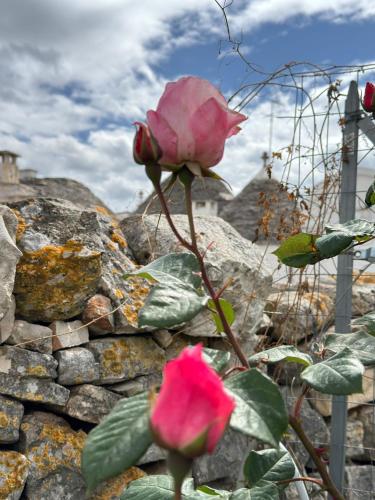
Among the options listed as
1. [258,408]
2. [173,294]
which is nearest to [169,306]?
[173,294]

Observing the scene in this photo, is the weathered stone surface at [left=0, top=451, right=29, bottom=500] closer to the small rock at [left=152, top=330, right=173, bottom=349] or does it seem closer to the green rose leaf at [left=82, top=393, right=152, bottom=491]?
the small rock at [left=152, top=330, right=173, bottom=349]

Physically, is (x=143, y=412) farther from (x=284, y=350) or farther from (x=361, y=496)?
(x=361, y=496)

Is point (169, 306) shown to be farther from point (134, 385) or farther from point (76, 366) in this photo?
point (134, 385)

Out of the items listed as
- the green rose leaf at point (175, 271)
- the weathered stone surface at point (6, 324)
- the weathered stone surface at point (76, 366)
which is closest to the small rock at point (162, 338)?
the weathered stone surface at point (76, 366)

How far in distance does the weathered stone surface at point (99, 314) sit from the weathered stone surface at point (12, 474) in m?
0.51

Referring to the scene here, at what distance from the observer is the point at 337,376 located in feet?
2.08

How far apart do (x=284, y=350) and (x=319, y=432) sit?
2445mm

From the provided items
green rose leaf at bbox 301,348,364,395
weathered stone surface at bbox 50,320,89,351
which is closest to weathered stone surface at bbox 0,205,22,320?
weathered stone surface at bbox 50,320,89,351

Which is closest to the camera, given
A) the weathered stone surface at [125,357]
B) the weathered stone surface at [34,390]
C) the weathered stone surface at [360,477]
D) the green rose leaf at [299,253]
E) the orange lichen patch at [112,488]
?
the green rose leaf at [299,253]

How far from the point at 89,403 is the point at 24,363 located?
0.29 metres

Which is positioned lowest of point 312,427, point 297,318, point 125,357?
point 312,427

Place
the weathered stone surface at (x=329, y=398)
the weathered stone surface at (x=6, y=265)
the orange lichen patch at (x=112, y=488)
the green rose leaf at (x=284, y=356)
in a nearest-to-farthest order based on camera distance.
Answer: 1. the green rose leaf at (x=284, y=356)
2. the weathered stone surface at (x=6, y=265)
3. the orange lichen patch at (x=112, y=488)
4. the weathered stone surface at (x=329, y=398)

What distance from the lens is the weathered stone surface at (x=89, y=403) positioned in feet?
6.35

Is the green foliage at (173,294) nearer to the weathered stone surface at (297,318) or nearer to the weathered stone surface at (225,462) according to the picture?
the weathered stone surface at (225,462)
